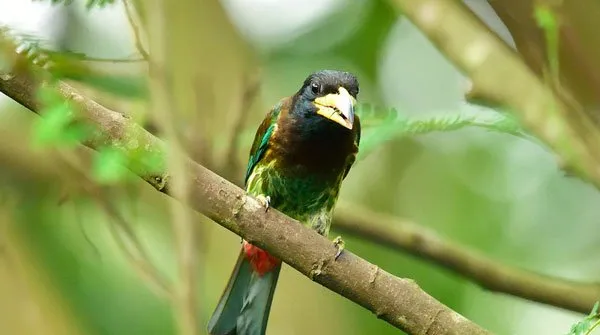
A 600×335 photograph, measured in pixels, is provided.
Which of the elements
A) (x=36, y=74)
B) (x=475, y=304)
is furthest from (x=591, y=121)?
(x=475, y=304)

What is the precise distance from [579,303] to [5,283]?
2.65 m

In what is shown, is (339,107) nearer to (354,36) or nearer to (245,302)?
(245,302)

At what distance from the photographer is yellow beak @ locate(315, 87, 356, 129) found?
3.09 m

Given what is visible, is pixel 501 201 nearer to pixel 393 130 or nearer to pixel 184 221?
pixel 393 130

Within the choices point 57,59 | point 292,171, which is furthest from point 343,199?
point 57,59

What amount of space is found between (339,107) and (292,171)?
356 mm

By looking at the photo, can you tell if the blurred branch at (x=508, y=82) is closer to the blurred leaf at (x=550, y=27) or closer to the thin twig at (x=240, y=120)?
the blurred leaf at (x=550, y=27)

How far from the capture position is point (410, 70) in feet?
21.9

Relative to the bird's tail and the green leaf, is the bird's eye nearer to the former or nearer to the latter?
the bird's tail

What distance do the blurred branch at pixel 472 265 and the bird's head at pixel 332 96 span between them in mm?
528

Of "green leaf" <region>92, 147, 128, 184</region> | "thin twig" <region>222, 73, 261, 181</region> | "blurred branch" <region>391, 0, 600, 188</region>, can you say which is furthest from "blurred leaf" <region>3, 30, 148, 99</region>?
"blurred branch" <region>391, 0, 600, 188</region>

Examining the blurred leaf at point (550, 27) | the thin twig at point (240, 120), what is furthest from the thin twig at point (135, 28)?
the blurred leaf at point (550, 27)

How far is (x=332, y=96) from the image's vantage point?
3219 mm

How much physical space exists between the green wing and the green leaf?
1.39m
